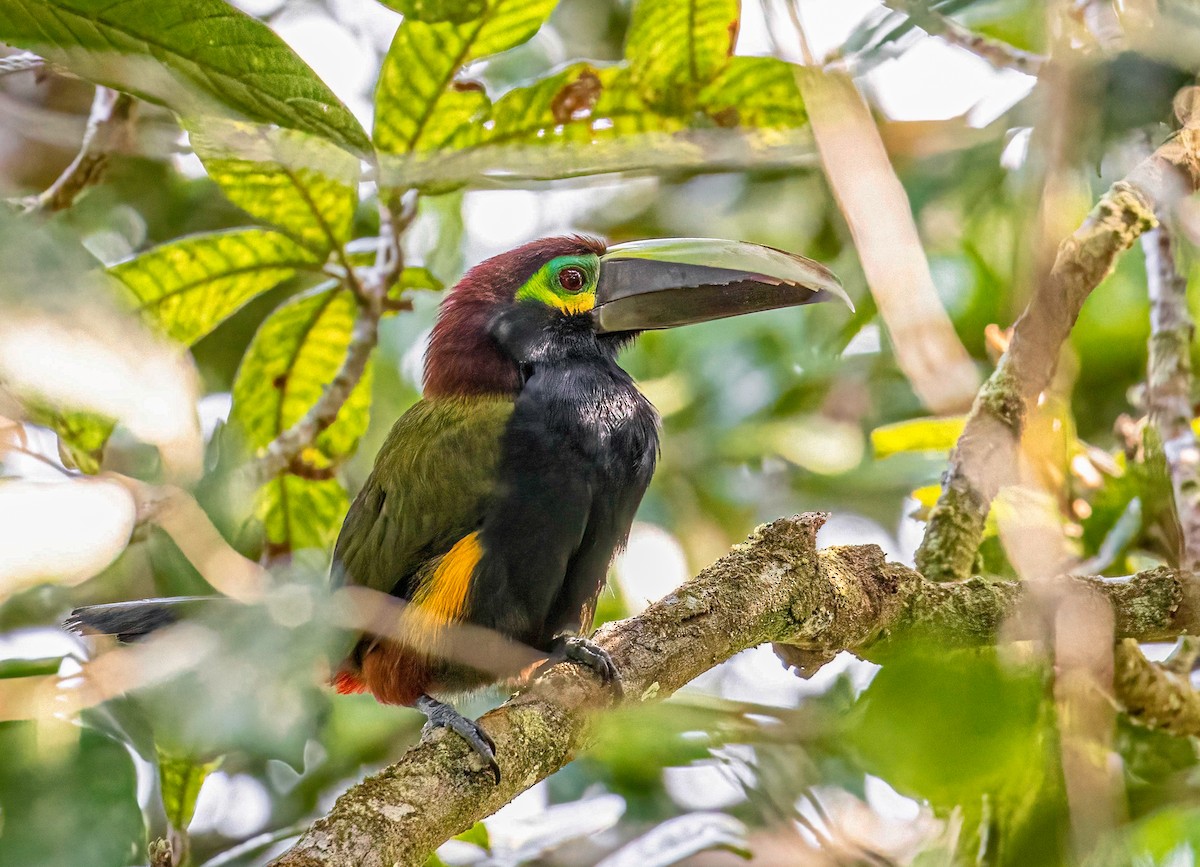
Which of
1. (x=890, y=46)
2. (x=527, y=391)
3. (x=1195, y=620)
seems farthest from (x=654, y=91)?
(x=1195, y=620)

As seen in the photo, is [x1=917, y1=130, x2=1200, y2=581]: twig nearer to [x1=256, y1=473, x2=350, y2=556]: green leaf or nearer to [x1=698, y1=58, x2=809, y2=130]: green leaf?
[x1=698, y1=58, x2=809, y2=130]: green leaf

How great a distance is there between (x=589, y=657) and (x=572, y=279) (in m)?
1.11

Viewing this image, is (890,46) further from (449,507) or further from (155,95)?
(155,95)

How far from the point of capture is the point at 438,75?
2.52 m

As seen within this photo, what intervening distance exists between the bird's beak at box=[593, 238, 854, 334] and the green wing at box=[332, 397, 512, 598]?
0.45 m

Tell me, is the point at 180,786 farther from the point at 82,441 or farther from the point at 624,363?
the point at 624,363

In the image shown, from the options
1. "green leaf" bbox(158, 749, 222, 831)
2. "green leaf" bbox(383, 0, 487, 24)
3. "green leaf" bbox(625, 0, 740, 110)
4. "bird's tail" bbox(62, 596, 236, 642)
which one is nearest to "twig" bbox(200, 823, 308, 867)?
"green leaf" bbox(158, 749, 222, 831)

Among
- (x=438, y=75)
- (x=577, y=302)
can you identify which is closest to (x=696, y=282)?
(x=577, y=302)

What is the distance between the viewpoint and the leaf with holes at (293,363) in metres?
2.97

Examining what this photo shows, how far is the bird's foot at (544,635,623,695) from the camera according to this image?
79.4 inches

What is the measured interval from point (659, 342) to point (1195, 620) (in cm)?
228

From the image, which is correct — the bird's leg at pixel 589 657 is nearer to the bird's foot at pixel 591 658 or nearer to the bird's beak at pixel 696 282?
the bird's foot at pixel 591 658

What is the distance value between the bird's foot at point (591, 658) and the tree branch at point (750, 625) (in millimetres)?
19

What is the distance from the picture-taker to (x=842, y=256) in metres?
3.70
